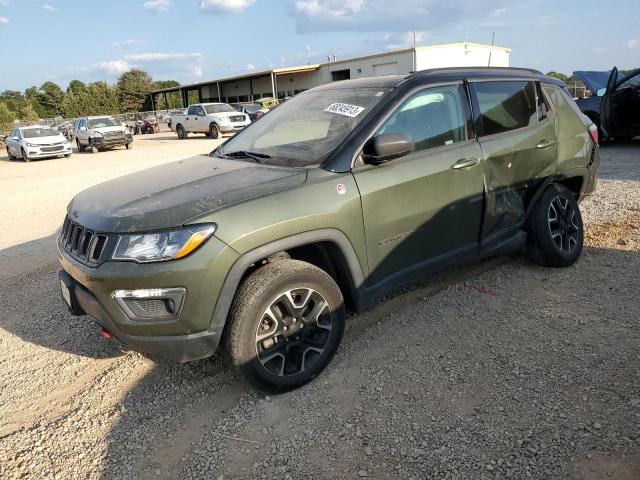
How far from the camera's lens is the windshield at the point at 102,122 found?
2338cm

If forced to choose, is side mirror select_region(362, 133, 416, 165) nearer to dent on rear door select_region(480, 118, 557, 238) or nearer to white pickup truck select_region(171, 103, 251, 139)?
dent on rear door select_region(480, 118, 557, 238)

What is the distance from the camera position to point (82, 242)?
288 cm

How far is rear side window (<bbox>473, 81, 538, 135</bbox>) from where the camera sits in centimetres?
386

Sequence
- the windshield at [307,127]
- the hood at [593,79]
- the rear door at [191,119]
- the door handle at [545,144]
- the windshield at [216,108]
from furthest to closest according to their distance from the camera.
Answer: the rear door at [191,119], the windshield at [216,108], the hood at [593,79], the door handle at [545,144], the windshield at [307,127]

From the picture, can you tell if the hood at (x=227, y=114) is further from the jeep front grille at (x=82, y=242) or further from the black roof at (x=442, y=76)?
the jeep front grille at (x=82, y=242)

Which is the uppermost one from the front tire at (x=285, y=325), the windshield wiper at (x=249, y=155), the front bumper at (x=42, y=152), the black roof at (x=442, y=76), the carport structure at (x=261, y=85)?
the carport structure at (x=261, y=85)

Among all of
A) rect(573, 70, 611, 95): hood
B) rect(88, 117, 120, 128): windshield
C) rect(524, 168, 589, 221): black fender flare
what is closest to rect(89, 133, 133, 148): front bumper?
rect(88, 117, 120, 128): windshield

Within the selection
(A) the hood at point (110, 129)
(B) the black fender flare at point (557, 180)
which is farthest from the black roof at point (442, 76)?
(A) the hood at point (110, 129)

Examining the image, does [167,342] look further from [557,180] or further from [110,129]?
[110,129]

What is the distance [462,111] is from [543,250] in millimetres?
1490

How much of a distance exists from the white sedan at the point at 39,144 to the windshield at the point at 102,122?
1.85 m

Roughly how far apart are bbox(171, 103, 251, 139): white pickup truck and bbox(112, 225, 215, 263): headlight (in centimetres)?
2247

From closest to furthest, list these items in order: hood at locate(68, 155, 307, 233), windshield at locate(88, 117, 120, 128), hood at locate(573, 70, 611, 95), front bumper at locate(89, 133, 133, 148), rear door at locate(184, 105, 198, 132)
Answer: hood at locate(68, 155, 307, 233)
hood at locate(573, 70, 611, 95)
front bumper at locate(89, 133, 133, 148)
windshield at locate(88, 117, 120, 128)
rear door at locate(184, 105, 198, 132)

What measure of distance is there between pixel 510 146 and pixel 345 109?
54.9 inches
